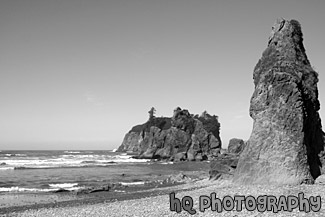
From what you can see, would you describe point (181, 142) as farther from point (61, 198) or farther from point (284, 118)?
point (284, 118)

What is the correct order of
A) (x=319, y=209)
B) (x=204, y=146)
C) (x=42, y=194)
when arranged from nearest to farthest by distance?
1. (x=319, y=209)
2. (x=42, y=194)
3. (x=204, y=146)

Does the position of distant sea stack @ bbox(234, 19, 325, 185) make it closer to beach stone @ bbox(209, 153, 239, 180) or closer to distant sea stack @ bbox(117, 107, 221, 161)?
beach stone @ bbox(209, 153, 239, 180)

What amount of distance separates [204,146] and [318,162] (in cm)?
8733

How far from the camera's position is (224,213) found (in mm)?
15852

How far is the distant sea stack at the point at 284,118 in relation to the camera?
74.8 feet

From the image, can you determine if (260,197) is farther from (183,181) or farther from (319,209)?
(183,181)

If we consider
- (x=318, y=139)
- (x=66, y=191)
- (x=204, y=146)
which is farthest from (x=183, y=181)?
(x=204, y=146)

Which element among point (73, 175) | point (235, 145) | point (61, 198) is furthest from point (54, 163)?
point (235, 145)

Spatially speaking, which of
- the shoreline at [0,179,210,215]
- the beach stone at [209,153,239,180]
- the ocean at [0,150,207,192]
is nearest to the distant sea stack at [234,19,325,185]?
the shoreline at [0,179,210,215]

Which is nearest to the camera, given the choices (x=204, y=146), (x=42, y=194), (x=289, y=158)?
(x=289, y=158)

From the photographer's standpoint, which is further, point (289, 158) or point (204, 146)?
point (204, 146)

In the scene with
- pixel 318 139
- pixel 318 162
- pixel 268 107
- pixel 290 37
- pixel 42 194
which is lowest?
pixel 42 194

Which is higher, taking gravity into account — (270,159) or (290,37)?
(290,37)

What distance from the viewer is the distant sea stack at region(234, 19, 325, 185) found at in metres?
22.8
